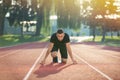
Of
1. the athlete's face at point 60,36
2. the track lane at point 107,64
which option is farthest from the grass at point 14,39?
the athlete's face at point 60,36

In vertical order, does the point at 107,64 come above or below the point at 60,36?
below

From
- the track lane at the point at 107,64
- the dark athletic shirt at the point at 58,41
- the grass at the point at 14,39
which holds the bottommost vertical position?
the grass at the point at 14,39

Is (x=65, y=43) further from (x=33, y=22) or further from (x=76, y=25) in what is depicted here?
(x=33, y=22)

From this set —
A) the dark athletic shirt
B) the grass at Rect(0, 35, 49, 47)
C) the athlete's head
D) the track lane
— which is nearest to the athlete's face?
the athlete's head

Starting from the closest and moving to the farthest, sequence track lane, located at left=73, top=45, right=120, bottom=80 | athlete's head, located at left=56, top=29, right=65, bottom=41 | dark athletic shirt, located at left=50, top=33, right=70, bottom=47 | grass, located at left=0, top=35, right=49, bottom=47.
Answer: track lane, located at left=73, top=45, right=120, bottom=80 < athlete's head, located at left=56, top=29, right=65, bottom=41 < dark athletic shirt, located at left=50, top=33, right=70, bottom=47 < grass, located at left=0, top=35, right=49, bottom=47

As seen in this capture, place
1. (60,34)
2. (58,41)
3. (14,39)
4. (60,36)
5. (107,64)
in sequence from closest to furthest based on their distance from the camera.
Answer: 1. (60,34)
2. (60,36)
3. (58,41)
4. (107,64)
5. (14,39)

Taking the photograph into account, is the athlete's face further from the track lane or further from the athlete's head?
the track lane

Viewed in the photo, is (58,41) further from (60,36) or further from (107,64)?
(107,64)

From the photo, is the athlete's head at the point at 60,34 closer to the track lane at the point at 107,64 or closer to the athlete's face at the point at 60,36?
the athlete's face at the point at 60,36

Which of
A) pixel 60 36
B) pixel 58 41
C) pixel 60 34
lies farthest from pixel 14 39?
pixel 60 34

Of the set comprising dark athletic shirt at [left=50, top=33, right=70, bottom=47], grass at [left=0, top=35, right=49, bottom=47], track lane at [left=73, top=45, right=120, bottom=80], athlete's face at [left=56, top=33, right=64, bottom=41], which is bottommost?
grass at [left=0, top=35, right=49, bottom=47]

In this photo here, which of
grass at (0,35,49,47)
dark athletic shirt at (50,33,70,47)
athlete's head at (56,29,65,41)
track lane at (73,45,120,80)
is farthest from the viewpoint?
grass at (0,35,49,47)

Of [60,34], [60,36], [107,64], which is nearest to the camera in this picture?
[60,34]

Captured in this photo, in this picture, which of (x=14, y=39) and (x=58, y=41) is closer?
(x=58, y=41)
